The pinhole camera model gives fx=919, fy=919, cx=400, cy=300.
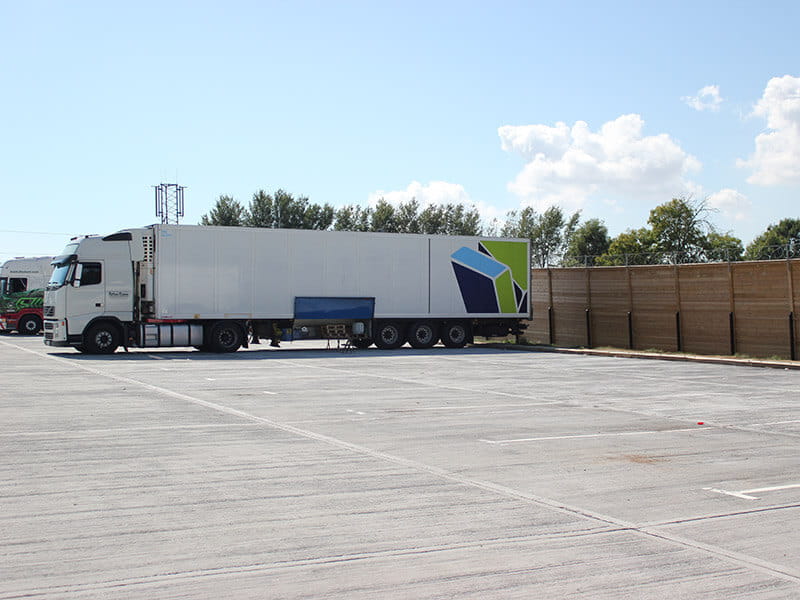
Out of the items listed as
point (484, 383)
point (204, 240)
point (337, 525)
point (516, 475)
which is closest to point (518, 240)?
point (204, 240)

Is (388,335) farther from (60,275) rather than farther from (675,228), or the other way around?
(675,228)

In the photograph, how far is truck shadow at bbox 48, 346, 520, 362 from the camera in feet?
93.0

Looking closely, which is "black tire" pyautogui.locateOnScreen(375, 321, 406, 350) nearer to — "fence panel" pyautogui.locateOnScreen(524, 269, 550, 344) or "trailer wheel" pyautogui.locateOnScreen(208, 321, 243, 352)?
"trailer wheel" pyautogui.locateOnScreen(208, 321, 243, 352)

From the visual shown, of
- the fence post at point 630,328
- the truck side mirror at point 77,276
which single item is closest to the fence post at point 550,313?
the fence post at point 630,328

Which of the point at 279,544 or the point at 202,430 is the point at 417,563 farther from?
the point at 202,430

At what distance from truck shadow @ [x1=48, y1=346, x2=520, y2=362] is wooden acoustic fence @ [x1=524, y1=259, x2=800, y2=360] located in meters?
3.62

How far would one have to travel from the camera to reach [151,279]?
1174 inches

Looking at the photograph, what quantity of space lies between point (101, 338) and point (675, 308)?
1874 cm

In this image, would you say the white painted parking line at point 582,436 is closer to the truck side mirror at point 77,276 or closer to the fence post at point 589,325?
the truck side mirror at point 77,276

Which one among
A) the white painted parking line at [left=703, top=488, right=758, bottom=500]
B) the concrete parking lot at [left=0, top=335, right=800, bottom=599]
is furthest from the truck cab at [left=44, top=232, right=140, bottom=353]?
the white painted parking line at [left=703, top=488, right=758, bottom=500]

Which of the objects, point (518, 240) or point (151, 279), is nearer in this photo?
point (151, 279)

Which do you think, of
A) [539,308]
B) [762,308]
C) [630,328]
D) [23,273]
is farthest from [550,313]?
[23,273]

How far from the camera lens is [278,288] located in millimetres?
31406

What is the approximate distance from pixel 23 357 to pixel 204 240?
6.67m
